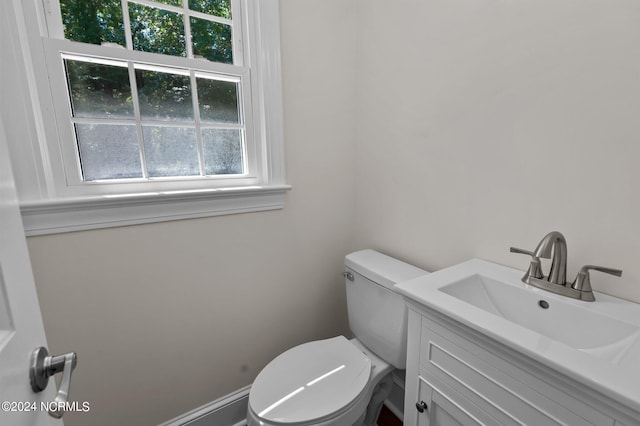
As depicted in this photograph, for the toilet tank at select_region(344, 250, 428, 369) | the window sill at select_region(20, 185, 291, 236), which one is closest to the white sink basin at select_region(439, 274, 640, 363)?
the toilet tank at select_region(344, 250, 428, 369)

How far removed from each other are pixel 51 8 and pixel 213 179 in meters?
0.69

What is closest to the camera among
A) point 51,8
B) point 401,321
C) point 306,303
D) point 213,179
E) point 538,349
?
point 538,349

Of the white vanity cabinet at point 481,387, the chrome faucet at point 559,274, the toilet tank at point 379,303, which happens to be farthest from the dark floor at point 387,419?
the chrome faucet at point 559,274

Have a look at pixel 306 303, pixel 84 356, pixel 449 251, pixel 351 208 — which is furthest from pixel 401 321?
pixel 84 356

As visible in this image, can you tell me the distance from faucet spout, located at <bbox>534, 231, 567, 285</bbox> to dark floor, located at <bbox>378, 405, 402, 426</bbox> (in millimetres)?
1051

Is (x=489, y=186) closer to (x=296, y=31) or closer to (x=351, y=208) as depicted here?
(x=351, y=208)

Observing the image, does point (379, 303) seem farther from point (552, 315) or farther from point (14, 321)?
point (14, 321)

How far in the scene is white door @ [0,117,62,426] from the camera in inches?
14.4

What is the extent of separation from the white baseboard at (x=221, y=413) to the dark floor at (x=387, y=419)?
0.66 metres

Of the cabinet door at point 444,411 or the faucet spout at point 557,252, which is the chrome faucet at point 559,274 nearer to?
the faucet spout at point 557,252

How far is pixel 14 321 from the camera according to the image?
41cm

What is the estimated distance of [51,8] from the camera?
2.84ft

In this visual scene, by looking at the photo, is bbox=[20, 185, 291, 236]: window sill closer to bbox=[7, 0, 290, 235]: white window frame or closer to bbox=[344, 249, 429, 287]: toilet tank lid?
bbox=[7, 0, 290, 235]: white window frame

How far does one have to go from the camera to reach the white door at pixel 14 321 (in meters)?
0.37
